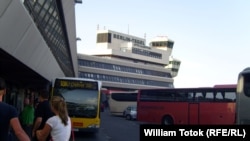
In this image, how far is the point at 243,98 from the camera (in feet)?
46.2

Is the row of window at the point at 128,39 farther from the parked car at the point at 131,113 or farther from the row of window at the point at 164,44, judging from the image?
the parked car at the point at 131,113

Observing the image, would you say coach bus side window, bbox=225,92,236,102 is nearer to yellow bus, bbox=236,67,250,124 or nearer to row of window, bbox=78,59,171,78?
yellow bus, bbox=236,67,250,124

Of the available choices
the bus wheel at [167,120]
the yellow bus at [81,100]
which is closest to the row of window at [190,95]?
the bus wheel at [167,120]

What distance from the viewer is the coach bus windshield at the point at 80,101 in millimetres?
20250

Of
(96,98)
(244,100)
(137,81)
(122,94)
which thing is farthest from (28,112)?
(137,81)

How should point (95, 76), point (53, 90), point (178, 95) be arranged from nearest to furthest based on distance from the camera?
point (53, 90)
point (178, 95)
point (95, 76)

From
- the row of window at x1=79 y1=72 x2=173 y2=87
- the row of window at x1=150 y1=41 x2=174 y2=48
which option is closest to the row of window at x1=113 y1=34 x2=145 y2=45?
the row of window at x1=150 y1=41 x2=174 y2=48

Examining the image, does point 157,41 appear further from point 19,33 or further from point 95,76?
point 19,33

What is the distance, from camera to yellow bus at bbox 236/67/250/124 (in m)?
13.7

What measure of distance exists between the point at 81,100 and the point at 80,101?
0.07 meters

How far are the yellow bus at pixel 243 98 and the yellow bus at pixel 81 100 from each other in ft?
26.0

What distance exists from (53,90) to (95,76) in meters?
90.7

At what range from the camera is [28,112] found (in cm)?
1555

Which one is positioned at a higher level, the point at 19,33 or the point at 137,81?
the point at 137,81
